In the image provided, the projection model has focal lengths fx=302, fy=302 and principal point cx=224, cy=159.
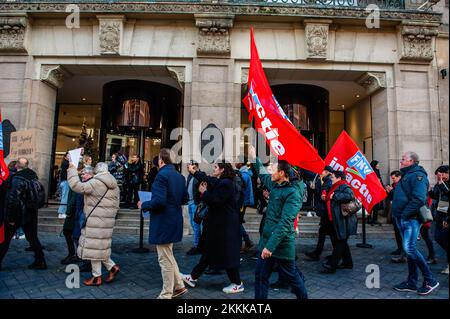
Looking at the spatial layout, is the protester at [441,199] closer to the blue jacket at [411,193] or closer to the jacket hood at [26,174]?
the blue jacket at [411,193]

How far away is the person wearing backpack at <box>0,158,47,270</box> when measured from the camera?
5.08m

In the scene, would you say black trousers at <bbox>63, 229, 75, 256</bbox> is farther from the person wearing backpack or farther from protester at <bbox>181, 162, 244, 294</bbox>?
protester at <bbox>181, 162, 244, 294</bbox>

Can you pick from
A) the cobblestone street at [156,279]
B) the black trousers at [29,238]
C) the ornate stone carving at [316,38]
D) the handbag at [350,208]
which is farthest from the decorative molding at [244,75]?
the black trousers at [29,238]

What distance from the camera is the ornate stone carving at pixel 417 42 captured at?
9680 mm

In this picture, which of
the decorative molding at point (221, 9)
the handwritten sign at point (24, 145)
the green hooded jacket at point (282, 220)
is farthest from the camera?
the decorative molding at point (221, 9)

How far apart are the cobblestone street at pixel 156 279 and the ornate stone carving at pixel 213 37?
6256mm

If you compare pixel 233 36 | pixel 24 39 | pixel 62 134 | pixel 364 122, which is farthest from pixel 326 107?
pixel 62 134

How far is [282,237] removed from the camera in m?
3.30

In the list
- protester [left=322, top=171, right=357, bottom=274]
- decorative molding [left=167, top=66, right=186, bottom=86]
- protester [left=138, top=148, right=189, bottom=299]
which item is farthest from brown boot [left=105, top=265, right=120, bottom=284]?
decorative molding [left=167, top=66, right=186, bottom=86]

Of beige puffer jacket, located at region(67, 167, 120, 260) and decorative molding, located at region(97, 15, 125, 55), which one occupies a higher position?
decorative molding, located at region(97, 15, 125, 55)

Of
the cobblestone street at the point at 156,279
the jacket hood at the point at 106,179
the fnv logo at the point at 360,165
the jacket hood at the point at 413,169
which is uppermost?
the fnv logo at the point at 360,165

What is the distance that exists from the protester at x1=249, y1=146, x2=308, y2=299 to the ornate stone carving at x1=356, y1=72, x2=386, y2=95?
324 inches

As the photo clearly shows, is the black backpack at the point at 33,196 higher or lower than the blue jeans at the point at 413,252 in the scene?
higher
